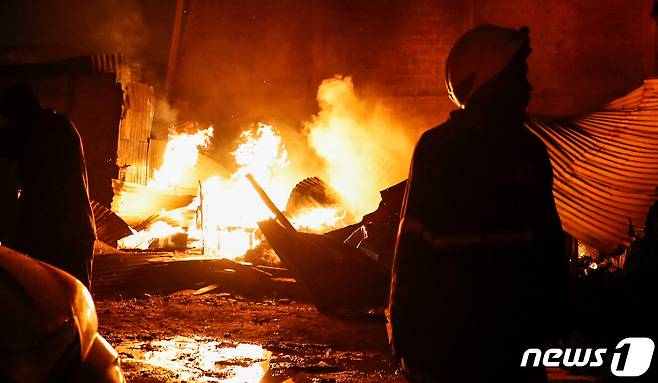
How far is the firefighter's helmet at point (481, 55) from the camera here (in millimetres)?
2113

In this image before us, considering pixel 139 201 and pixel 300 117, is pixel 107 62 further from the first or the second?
pixel 300 117

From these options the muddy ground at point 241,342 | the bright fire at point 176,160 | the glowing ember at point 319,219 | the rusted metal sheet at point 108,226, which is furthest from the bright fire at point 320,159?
the muddy ground at point 241,342

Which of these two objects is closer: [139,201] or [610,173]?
[610,173]

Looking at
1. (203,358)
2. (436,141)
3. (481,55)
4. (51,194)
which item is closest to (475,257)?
(436,141)

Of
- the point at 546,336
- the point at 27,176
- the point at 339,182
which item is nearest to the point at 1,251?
the point at 27,176

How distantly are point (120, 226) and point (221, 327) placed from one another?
572 centimetres

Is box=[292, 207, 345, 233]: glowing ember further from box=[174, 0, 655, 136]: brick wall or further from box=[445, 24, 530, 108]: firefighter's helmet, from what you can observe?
box=[445, 24, 530, 108]: firefighter's helmet

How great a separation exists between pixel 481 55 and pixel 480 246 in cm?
75

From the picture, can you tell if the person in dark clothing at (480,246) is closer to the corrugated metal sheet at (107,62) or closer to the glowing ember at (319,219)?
the glowing ember at (319,219)

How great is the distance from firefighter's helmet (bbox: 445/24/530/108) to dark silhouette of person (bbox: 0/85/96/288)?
3349mm

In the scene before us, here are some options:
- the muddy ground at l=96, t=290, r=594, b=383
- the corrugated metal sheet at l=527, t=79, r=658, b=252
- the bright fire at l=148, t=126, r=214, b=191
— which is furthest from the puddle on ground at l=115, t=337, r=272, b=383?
the bright fire at l=148, t=126, r=214, b=191

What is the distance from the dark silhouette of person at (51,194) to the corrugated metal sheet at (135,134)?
32.0ft

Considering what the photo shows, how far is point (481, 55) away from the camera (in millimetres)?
2129

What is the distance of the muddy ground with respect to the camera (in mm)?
5250
